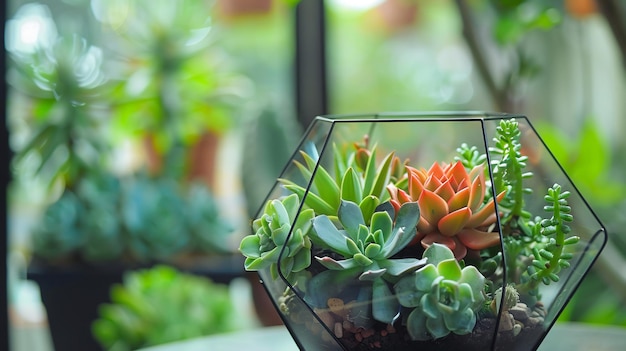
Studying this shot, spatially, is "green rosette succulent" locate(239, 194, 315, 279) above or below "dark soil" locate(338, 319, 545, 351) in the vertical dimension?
above

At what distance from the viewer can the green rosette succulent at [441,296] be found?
0.47 meters

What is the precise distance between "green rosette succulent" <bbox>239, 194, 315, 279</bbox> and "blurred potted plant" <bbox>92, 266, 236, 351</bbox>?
1.00m

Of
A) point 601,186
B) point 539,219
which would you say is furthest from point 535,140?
point 601,186

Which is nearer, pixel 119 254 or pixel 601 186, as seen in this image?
pixel 601 186

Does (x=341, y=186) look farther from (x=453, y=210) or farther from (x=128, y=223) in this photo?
(x=128, y=223)

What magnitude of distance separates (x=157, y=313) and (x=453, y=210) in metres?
1.10

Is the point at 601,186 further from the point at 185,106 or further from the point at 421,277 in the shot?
the point at 421,277

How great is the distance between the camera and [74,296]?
1.51 m

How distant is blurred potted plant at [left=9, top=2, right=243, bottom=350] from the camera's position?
5.02ft

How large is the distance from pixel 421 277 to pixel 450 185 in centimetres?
8

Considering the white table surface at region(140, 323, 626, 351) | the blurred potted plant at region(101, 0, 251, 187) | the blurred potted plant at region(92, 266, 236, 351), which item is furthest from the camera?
the blurred potted plant at region(101, 0, 251, 187)

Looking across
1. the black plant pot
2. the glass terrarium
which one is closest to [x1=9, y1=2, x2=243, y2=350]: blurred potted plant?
the black plant pot

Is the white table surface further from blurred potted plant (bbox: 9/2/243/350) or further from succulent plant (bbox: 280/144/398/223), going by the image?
blurred potted plant (bbox: 9/2/243/350)

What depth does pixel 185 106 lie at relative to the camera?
1.73 metres
